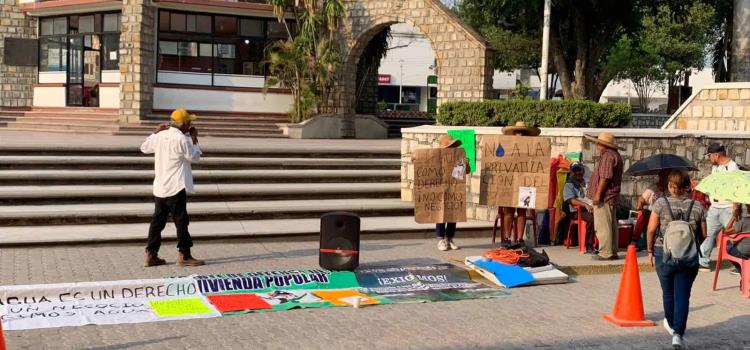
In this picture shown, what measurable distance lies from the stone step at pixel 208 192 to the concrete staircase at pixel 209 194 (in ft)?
0.05

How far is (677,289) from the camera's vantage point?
7.45 m

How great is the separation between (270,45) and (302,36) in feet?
6.09

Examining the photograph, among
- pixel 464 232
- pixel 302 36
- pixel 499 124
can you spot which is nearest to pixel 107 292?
pixel 464 232

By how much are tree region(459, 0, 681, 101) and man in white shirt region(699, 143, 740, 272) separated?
15.3 m

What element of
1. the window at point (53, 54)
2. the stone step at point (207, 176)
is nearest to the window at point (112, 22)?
the window at point (53, 54)

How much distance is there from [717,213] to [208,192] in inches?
317

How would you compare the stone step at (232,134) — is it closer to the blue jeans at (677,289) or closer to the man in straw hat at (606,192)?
the man in straw hat at (606,192)

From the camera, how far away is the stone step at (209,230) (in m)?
11.5

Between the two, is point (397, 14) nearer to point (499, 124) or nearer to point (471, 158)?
point (499, 124)

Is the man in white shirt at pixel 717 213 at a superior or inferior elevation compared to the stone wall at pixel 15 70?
inferior

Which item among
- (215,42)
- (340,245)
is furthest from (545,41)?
(340,245)

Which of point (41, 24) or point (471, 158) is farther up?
point (41, 24)

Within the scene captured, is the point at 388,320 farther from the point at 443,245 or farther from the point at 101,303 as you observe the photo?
the point at 443,245

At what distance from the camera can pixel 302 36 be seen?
82.7 feet
